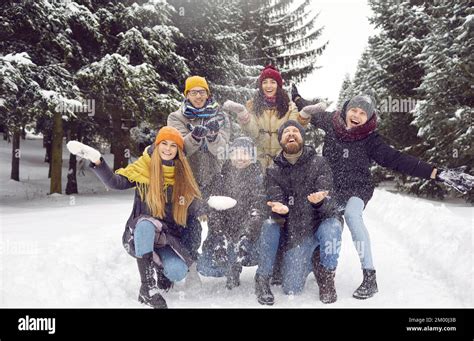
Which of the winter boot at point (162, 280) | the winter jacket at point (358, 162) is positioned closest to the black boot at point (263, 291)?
the winter boot at point (162, 280)

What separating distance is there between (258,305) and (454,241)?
8.57 feet

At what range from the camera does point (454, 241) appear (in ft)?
16.8

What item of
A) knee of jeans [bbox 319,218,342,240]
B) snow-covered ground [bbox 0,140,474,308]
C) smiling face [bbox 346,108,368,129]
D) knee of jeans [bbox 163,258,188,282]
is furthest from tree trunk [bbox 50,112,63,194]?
knee of jeans [bbox 319,218,342,240]

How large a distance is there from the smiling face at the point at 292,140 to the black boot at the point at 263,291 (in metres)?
1.14

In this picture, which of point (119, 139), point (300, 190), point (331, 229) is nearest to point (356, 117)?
point (300, 190)

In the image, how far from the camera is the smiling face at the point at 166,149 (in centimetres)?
410

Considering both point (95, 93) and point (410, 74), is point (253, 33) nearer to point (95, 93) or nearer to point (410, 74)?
point (410, 74)

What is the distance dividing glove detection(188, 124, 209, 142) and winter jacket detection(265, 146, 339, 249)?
0.79 metres

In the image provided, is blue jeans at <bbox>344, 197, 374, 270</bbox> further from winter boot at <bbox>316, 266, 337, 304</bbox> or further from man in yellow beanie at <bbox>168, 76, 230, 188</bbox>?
man in yellow beanie at <bbox>168, 76, 230, 188</bbox>

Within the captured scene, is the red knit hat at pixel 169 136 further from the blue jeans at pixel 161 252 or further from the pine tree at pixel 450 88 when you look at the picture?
the pine tree at pixel 450 88

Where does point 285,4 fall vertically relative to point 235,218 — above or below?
above

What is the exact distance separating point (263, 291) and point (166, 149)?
1.49m
